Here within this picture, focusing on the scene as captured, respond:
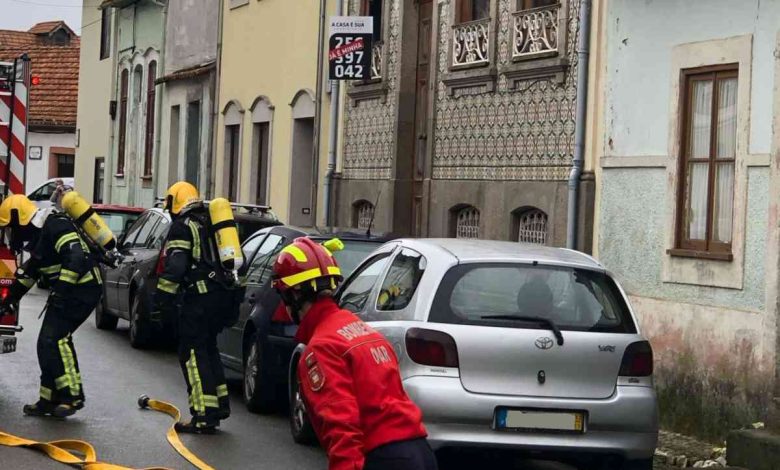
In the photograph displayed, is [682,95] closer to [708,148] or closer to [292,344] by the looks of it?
[708,148]

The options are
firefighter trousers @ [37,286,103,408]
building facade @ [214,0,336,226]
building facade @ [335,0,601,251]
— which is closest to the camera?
firefighter trousers @ [37,286,103,408]

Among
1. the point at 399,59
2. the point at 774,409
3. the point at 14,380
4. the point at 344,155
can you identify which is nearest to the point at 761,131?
the point at 774,409

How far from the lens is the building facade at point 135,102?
3619 centimetres

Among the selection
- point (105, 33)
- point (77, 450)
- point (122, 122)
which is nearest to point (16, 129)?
point (77, 450)

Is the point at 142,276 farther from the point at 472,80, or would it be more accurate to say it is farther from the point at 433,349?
the point at 433,349

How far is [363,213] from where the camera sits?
2386cm

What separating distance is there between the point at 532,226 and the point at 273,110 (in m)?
10.4

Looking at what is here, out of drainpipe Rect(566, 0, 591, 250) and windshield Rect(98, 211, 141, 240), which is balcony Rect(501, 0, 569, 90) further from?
windshield Rect(98, 211, 141, 240)

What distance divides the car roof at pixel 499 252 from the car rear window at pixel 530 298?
0.05 m

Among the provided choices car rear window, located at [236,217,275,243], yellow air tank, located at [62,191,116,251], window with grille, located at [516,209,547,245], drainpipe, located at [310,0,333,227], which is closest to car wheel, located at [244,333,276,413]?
yellow air tank, located at [62,191,116,251]

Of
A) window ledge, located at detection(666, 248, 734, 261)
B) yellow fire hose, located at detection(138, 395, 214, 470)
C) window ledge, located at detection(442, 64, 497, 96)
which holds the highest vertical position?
window ledge, located at detection(442, 64, 497, 96)

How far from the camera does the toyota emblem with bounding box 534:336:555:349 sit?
29.9 feet

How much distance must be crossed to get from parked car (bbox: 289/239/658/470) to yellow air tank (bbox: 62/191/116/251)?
3435mm

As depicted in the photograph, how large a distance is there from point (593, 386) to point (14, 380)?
6468 millimetres
